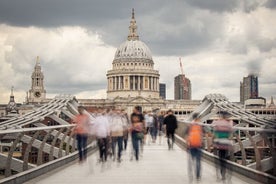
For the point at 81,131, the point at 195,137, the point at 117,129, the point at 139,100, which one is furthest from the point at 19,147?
the point at 139,100

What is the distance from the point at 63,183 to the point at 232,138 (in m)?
4.16

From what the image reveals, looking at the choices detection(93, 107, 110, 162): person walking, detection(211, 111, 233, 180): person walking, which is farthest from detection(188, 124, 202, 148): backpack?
detection(93, 107, 110, 162): person walking

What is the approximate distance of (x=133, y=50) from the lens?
572ft

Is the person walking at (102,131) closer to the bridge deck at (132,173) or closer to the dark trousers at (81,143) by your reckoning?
the bridge deck at (132,173)

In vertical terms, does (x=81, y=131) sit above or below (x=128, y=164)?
above

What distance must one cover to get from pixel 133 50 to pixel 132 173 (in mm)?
160048

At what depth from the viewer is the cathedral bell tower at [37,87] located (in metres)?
182

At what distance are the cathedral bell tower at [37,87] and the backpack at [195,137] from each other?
16981 cm

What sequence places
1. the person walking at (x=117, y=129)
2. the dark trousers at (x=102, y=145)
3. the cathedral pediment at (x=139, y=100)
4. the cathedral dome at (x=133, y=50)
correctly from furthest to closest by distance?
the cathedral dome at (x=133, y=50) < the cathedral pediment at (x=139, y=100) < the person walking at (x=117, y=129) < the dark trousers at (x=102, y=145)

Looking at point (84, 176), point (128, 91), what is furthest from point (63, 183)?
point (128, 91)

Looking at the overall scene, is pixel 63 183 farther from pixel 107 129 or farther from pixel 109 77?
pixel 109 77

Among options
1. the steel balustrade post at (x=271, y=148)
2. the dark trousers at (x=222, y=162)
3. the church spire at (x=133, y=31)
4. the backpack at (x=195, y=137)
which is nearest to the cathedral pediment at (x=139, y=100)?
the church spire at (x=133, y=31)

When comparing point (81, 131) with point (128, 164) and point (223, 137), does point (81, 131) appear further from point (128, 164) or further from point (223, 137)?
point (223, 137)

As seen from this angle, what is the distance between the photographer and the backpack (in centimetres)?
1400
